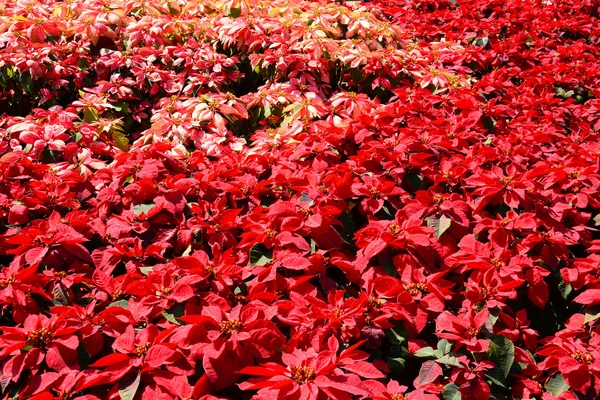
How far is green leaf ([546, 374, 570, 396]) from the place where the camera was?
127 cm

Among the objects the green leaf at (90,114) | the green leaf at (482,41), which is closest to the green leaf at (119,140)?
the green leaf at (90,114)

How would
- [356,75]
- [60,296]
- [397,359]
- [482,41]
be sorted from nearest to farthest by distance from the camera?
[397,359]
[60,296]
[356,75]
[482,41]

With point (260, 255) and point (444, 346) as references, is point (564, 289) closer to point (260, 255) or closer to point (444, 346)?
point (444, 346)

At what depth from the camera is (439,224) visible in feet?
5.39

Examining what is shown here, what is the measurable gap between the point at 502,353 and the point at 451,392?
0.64 ft

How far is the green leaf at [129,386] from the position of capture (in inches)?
44.5

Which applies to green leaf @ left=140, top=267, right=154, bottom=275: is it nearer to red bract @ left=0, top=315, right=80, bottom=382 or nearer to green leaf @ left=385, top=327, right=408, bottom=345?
red bract @ left=0, top=315, right=80, bottom=382

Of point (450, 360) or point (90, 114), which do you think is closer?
point (450, 360)

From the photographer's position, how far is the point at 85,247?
5.52 ft

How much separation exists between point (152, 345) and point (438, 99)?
1.90m

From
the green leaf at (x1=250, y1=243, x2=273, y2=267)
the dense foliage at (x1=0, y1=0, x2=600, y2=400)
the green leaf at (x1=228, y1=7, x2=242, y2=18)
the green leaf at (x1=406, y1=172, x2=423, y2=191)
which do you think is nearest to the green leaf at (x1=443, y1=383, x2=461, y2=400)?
the dense foliage at (x1=0, y1=0, x2=600, y2=400)

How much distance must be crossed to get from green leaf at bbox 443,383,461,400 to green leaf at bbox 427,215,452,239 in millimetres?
526

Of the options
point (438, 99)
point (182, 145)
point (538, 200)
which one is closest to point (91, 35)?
point (182, 145)

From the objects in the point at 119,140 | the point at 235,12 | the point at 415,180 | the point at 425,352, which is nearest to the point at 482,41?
the point at 235,12
